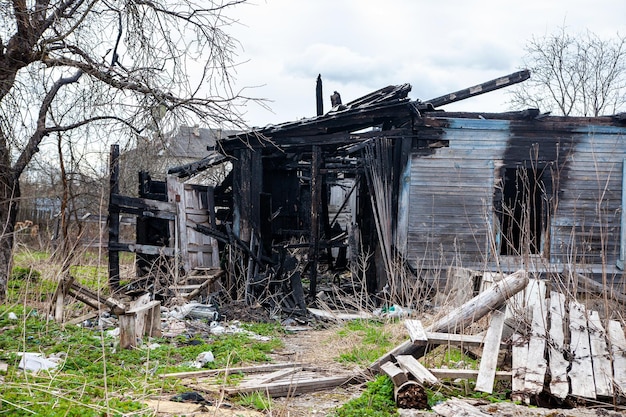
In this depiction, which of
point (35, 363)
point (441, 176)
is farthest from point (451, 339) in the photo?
point (441, 176)

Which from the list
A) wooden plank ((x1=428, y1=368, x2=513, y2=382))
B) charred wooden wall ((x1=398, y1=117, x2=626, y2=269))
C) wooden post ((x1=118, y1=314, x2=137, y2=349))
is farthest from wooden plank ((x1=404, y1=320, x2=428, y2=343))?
charred wooden wall ((x1=398, y1=117, x2=626, y2=269))

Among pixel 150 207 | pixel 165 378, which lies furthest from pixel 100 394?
pixel 150 207

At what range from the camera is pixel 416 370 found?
5203 millimetres

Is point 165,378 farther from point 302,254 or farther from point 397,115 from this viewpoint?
point 302,254

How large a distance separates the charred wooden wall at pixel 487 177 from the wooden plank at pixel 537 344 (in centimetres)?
467

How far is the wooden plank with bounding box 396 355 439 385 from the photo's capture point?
5074 mm

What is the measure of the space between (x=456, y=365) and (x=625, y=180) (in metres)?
7.47

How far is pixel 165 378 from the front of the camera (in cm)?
545

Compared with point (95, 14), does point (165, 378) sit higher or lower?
lower

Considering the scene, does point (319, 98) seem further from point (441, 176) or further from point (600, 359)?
point (600, 359)

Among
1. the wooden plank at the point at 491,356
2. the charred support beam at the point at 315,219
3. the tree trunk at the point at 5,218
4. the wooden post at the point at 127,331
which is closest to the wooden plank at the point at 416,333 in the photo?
the wooden plank at the point at 491,356

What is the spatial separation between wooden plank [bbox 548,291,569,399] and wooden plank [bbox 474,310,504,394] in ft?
1.55

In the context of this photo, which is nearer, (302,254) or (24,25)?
(24,25)

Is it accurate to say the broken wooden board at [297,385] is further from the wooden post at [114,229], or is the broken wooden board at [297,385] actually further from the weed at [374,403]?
the wooden post at [114,229]
